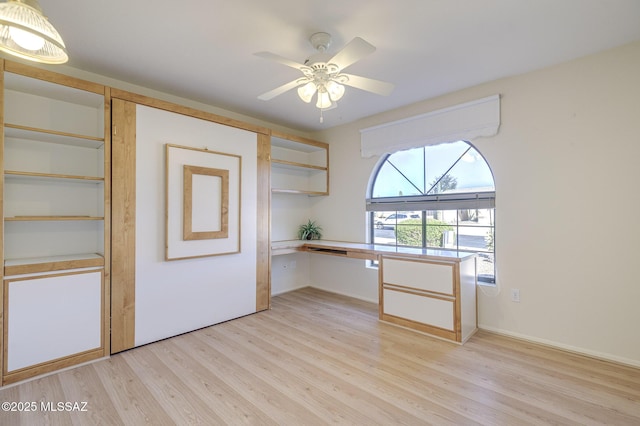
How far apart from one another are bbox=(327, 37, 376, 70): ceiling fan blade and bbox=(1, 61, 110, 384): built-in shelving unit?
6.96ft

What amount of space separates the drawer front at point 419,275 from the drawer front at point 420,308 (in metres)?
0.11

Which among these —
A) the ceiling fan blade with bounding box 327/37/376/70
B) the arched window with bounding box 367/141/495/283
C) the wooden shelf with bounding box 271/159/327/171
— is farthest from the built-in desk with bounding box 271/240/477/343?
the ceiling fan blade with bounding box 327/37/376/70

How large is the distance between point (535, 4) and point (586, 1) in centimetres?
32

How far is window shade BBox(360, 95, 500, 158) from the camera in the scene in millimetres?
3182

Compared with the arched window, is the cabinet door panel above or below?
below

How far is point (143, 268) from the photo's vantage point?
9.29ft

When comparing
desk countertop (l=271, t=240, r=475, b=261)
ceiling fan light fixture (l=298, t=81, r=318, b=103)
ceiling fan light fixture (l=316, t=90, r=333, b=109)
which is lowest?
desk countertop (l=271, t=240, r=475, b=261)

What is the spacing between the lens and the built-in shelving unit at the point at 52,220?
224cm

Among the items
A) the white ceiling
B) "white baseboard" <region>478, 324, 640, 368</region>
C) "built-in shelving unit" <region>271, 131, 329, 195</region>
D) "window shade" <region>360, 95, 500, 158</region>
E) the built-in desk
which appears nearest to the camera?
the white ceiling

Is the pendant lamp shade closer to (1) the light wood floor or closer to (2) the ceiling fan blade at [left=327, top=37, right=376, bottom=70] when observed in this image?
(2) the ceiling fan blade at [left=327, top=37, right=376, bottom=70]

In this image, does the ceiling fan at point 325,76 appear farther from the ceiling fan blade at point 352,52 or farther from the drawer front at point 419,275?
the drawer front at point 419,275

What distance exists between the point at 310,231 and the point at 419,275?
2.10 metres

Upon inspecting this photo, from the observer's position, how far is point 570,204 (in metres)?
2.73

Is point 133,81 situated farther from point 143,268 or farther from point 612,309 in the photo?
point 612,309
